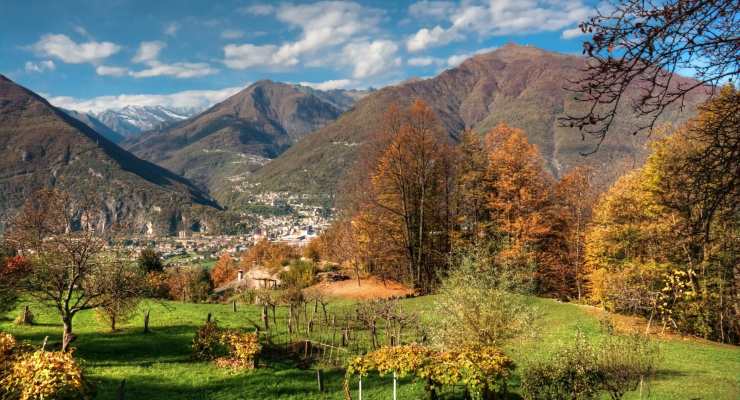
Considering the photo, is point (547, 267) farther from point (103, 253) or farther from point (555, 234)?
point (103, 253)

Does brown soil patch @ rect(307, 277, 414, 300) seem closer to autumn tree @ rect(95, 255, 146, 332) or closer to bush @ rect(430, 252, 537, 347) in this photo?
bush @ rect(430, 252, 537, 347)

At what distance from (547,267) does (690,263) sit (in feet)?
48.1

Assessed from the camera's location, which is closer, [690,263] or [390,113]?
[690,263]

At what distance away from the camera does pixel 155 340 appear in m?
22.1

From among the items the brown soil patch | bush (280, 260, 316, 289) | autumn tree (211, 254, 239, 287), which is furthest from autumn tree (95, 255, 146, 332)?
autumn tree (211, 254, 239, 287)

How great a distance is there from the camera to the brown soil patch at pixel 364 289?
40.4 m

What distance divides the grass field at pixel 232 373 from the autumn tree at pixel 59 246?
7.60ft

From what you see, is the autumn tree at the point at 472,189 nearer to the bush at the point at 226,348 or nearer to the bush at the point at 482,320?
the bush at the point at 482,320

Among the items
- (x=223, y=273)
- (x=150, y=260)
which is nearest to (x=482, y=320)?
(x=150, y=260)

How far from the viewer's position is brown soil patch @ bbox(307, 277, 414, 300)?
40.4 m

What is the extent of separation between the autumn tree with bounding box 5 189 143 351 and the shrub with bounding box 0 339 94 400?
5.67 m

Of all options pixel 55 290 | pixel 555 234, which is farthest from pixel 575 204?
pixel 55 290

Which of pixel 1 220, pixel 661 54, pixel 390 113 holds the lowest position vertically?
pixel 1 220

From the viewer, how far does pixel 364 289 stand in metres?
43.3
